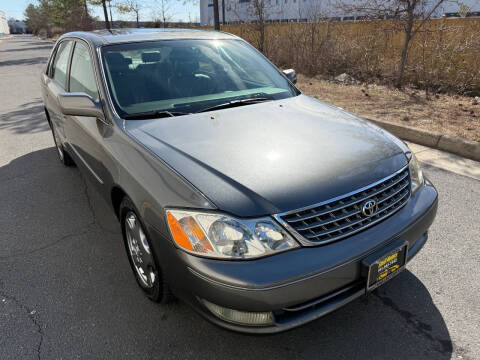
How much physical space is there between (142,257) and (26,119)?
250 inches

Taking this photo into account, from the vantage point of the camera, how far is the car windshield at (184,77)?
2717 millimetres

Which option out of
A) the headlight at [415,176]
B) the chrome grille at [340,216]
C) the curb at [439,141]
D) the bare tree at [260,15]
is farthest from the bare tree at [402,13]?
the chrome grille at [340,216]

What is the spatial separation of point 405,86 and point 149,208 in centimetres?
849

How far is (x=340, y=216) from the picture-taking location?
182 centimetres

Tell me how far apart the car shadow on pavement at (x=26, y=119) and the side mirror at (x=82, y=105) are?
172 inches

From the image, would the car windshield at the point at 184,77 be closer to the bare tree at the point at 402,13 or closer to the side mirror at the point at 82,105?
the side mirror at the point at 82,105

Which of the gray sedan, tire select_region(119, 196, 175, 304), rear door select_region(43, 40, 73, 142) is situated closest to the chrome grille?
the gray sedan

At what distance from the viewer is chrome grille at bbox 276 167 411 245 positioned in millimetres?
1742

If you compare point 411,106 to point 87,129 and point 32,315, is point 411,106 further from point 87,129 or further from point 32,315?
point 32,315

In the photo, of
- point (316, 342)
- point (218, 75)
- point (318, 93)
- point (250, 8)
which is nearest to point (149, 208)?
point (316, 342)

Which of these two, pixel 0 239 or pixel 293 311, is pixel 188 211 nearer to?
pixel 293 311

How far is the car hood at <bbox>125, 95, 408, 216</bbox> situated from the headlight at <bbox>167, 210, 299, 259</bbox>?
58 mm

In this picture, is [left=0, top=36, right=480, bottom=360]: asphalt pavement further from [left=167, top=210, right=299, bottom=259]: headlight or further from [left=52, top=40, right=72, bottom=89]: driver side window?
[left=52, top=40, right=72, bottom=89]: driver side window

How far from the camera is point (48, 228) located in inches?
133
